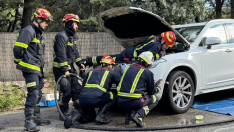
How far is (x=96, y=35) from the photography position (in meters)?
10.1

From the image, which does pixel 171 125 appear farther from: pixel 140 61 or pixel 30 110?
pixel 30 110

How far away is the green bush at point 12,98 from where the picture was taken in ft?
24.0

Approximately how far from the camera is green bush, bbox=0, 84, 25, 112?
7.33 meters

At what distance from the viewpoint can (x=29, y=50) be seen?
5160 millimetres

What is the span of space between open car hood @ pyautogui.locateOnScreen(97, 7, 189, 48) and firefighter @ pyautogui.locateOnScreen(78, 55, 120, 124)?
4.18ft

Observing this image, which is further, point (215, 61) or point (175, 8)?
point (175, 8)

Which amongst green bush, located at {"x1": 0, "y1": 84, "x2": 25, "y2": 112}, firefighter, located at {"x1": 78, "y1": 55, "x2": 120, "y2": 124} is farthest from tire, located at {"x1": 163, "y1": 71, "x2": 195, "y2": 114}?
green bush, located at {"x1": 0, "y1": 84, "x2": 25, "y2": 112}

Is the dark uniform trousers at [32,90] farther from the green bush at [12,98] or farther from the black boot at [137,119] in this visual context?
the green bush at [12,98]

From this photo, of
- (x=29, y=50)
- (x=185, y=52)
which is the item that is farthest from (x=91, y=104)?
(x=185, y=52)

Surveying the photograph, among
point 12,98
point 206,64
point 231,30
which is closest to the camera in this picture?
point 206,64

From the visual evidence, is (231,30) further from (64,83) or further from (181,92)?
(64,83)

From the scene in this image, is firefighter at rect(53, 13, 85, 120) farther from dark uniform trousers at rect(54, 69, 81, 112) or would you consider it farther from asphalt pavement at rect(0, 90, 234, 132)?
asphalt pavement at rect(0, 90, 234, 132)

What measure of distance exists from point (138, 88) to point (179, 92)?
1.15m

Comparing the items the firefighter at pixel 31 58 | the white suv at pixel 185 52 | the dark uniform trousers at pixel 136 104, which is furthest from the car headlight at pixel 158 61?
the firefighter at pixel 31 58
